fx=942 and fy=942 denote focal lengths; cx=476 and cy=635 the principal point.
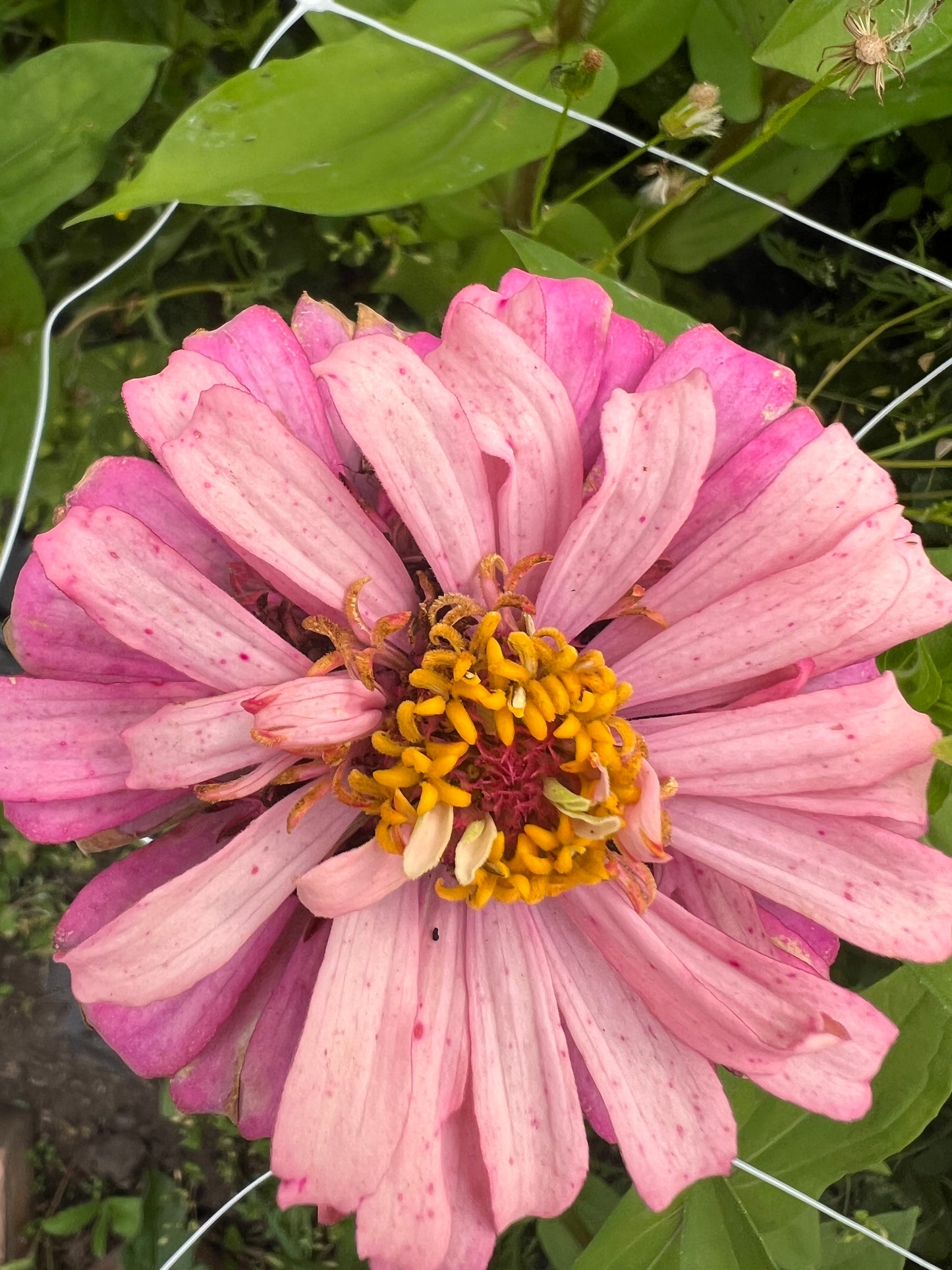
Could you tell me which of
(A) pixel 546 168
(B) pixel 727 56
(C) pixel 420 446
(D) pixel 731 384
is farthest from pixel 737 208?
(C) pixel 420 446

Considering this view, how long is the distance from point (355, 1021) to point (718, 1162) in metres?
0.15

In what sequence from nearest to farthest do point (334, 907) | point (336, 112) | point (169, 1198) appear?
point (334, 907) < point (336, 112) < point (169, 1198)

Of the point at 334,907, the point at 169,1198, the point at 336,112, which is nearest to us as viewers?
the point at 334,907

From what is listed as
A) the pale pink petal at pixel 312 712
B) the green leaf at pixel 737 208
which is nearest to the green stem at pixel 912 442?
the green leaf at pixel 737 208

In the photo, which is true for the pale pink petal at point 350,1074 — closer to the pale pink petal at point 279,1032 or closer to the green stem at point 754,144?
the pale pink petal at point 279,1032

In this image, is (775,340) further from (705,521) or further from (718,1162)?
(718,1162)

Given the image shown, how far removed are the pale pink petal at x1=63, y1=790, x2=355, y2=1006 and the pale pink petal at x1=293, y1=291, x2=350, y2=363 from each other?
0.62 feet

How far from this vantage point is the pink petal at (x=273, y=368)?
0.36m

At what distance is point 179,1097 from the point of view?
41cm

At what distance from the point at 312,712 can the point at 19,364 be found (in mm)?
449

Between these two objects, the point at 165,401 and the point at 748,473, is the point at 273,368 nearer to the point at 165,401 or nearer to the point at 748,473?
the point at 165,401

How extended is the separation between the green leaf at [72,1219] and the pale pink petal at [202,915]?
0.53 m

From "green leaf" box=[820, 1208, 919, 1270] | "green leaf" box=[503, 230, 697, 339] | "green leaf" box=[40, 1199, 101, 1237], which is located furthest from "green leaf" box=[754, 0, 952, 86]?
"green leaf" box=[40, 1199, 101, 1237]

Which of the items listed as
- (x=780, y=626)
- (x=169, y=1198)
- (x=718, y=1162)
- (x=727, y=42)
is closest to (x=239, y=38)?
(x=727, y=42)
